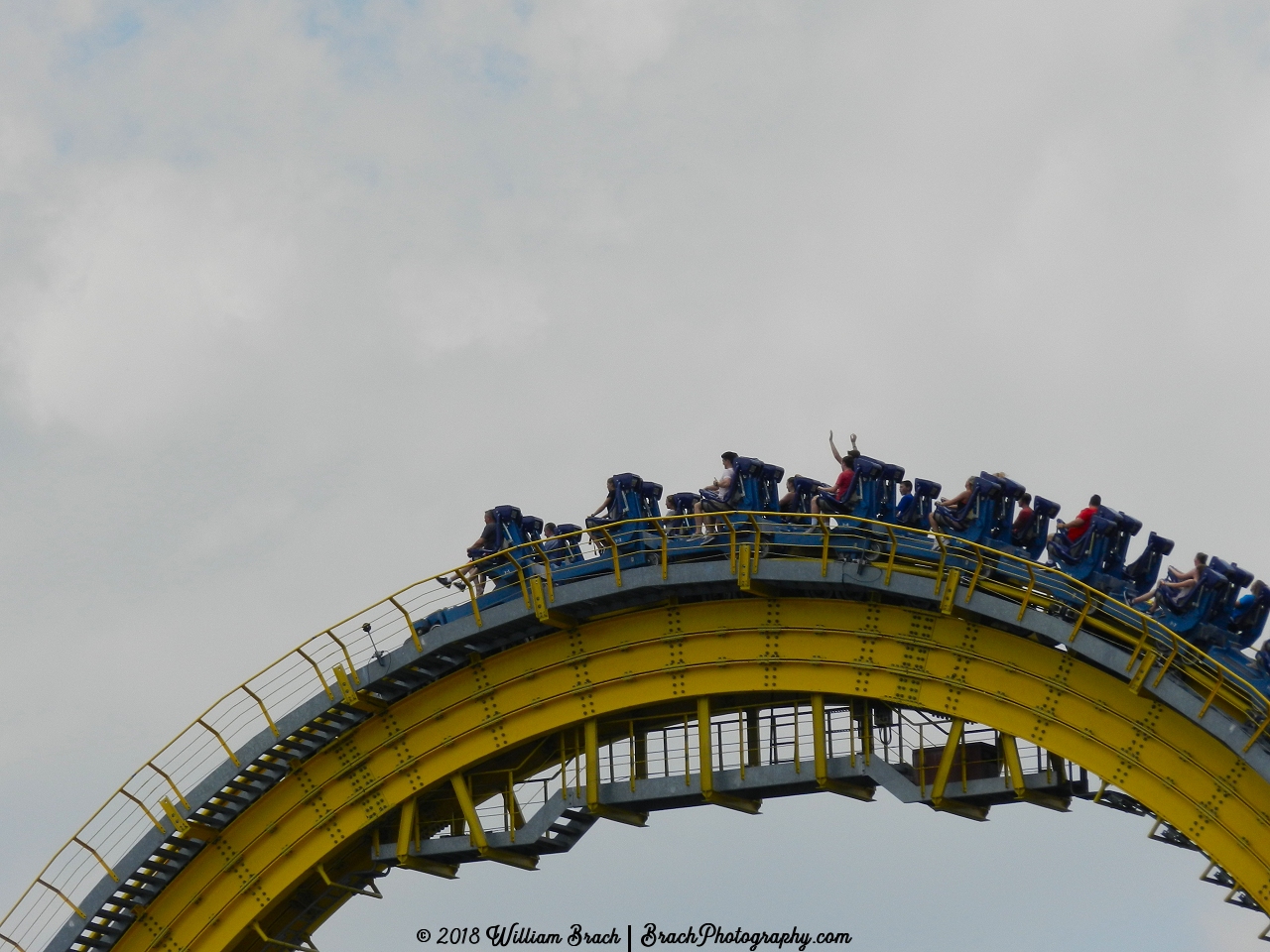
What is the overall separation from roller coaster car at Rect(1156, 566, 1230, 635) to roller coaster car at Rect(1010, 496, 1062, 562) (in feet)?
7.59

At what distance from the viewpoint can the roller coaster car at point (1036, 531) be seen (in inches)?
1289

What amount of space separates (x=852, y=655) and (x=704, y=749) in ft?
9.50

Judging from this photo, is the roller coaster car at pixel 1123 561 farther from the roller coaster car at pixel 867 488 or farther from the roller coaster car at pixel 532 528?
the roller coaster car at pixel 532 528

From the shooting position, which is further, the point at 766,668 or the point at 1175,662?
the point at 766,668

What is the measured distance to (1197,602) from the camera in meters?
30.9

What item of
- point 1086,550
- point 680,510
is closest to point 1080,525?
point 1086,550

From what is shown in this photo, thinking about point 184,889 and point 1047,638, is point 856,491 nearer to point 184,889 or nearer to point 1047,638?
point 1047,638

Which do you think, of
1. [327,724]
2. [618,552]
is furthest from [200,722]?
[618,552]

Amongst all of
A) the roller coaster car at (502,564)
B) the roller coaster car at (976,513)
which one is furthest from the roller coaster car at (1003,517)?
the roller coaster car at (502,564)

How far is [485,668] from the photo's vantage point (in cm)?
3666

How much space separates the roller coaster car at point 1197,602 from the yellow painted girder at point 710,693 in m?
1.23

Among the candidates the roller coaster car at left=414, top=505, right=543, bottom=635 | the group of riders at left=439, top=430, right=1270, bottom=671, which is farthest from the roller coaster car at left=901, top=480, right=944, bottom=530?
the roller coaster car at left=414, top=505, right=543, bottom=635

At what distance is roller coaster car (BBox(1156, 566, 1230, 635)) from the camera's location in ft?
101

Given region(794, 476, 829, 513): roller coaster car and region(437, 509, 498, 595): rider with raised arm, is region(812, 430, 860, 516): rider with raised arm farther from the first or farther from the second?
region(437, 509, 498, 595): rider with raised arm
